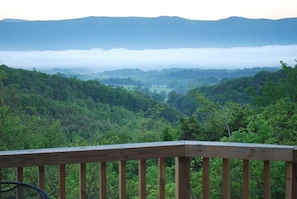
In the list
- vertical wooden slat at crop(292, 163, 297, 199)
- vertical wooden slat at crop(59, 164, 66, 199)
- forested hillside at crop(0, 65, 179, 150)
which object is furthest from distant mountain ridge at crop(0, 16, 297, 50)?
vertical wooden slat at crop(59, 164, 66, 199)

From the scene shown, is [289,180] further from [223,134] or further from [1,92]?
[1,92]

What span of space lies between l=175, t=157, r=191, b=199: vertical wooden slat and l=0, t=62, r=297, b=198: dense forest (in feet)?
13.1

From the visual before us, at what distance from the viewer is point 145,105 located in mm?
10781

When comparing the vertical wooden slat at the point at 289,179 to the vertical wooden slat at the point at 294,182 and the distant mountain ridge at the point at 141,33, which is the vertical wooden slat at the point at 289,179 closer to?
the vertical wooden slat at the point at 294,182

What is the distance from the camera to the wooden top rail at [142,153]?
7.16 feet

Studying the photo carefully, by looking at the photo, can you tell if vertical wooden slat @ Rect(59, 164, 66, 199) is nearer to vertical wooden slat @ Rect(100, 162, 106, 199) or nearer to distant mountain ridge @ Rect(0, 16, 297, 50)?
vertical wooden slat @ Rect(100, 162, 106, 199)

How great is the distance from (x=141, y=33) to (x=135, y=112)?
78.0 inches

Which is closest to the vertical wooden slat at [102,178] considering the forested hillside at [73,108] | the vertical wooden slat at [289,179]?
the vertical wooden slat at [289,179]

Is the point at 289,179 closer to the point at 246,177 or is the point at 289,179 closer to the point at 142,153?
the point at 246,177

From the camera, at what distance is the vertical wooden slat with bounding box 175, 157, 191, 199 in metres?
2.40

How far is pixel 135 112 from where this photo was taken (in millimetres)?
10789

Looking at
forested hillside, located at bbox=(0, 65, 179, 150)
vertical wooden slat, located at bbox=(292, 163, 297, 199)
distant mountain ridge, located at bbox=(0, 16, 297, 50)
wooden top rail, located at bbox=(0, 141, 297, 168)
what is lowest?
forested hillside, located at bbox=(0, 65, 179, 150)

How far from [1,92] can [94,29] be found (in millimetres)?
2852

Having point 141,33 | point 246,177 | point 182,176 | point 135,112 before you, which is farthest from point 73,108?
point 246,177
